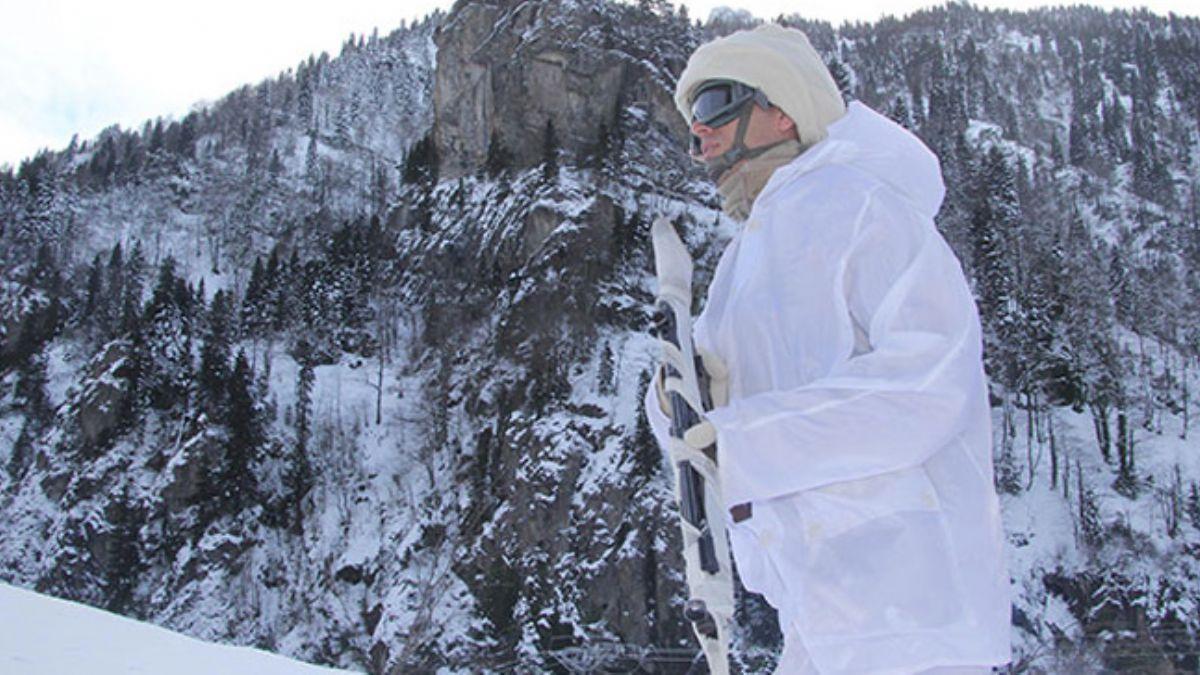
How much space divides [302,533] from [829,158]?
166ft

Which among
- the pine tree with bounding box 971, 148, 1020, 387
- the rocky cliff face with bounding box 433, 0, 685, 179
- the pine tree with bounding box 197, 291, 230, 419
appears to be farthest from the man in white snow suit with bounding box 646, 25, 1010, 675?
the rocky cliff face with bounding box 433, 0, 685, 179

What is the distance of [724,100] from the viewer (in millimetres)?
1803

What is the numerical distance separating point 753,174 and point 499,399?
49.3 m

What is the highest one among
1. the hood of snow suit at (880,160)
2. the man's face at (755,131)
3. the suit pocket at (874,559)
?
the man's face at (755,131)

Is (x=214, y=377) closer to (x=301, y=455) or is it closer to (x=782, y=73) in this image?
(x=301, y=455)

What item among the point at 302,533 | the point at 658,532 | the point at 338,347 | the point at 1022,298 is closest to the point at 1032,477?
the point at 1022,298

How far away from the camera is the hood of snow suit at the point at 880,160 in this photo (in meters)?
1.63

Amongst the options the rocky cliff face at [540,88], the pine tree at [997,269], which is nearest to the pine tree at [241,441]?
the rocky cliff face at [540,88]

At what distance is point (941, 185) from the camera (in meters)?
1.70

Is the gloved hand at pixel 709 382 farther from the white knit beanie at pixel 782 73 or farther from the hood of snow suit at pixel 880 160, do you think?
the white knit beanie at pixel 782 73

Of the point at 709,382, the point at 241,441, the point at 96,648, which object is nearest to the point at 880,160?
the point at 709,382

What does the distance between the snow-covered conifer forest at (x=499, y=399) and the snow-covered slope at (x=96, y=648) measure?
63.4 ft

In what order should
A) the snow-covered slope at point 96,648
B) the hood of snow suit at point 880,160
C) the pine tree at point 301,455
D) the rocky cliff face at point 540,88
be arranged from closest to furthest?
the hood of snow suit at point 880,160 → the snow-covered slope at point 96,648 → the pine tree at point 301,455 → the rocky cliff face at point 540,88

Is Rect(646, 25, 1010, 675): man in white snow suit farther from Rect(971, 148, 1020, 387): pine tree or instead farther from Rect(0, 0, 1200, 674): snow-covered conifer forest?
Rect(971, 148, 1020, 387): pine tree
